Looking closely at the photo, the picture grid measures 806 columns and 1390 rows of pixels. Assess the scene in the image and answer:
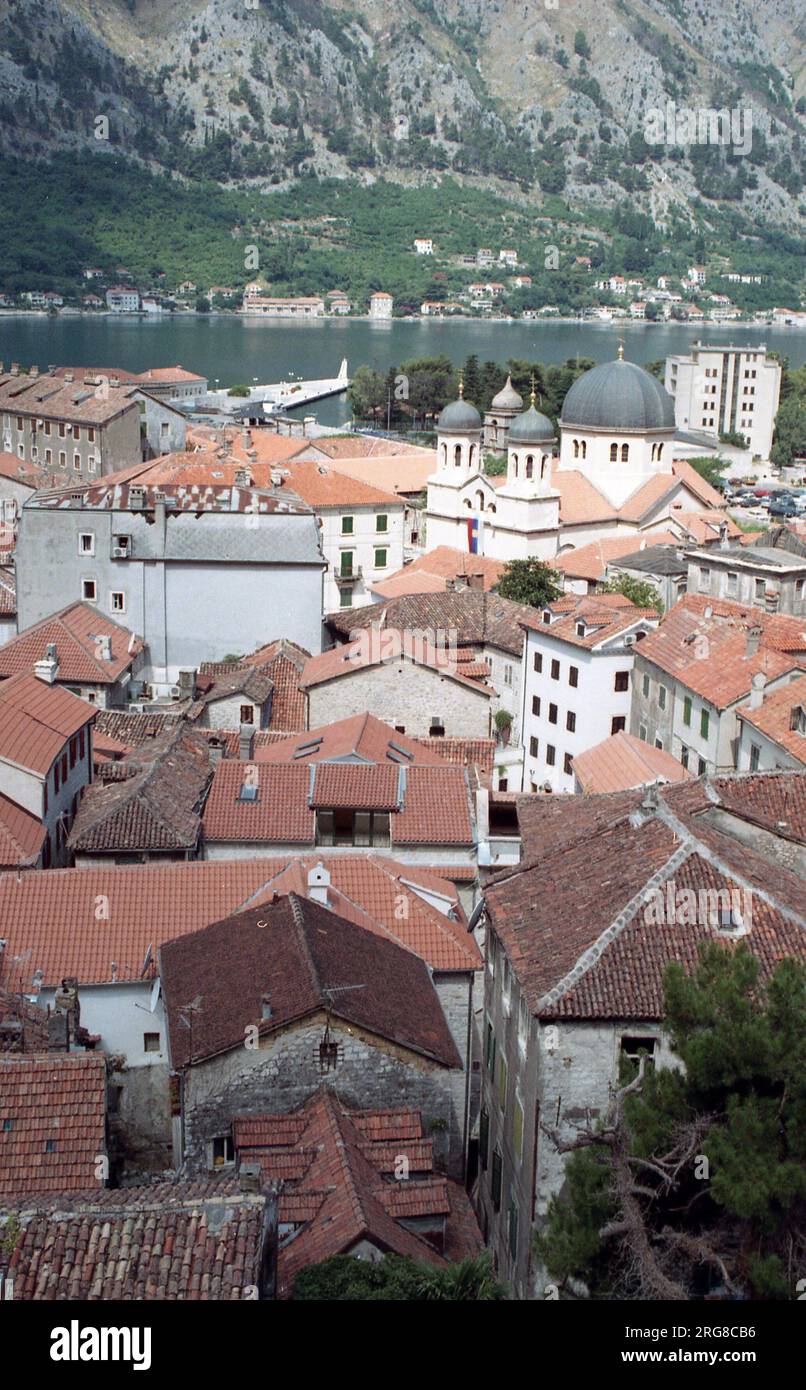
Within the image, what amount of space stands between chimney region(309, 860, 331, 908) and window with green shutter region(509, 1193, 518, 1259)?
610cm

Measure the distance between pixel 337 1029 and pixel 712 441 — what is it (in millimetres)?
108073

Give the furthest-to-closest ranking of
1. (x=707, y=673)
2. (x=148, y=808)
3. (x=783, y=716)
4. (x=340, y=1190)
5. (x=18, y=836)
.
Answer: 1. (x=707, y=673)
2. (x=783, y=716)
3. (x=148, y=808)
4. (x=18, y=836)
5. (x=340, y=1190)

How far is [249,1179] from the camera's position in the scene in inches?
543

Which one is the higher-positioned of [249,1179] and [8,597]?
[249,1179]

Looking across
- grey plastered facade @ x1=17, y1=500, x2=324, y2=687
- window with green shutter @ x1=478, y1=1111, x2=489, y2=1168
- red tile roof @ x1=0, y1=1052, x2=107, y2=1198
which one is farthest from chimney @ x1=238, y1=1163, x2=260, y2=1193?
grey plastered facade @ x1=17, y1=500, x2=324, y2=687

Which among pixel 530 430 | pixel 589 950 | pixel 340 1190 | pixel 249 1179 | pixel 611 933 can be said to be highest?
pixel 530 430

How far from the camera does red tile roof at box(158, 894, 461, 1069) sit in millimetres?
18266

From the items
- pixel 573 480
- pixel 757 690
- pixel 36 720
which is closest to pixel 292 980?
pixel 36 720

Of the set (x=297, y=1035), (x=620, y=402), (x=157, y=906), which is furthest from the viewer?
(x=620, y=402)

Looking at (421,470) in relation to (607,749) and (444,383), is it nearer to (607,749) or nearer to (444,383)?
(444,383)

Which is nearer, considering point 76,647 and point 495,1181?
point 495,1181

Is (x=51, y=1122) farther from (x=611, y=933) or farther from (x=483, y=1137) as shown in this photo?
(x=483, y=1137)

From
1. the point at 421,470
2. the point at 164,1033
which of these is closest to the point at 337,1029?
the point at 164,1033

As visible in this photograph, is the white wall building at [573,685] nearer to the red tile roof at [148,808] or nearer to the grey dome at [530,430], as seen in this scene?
the red tile roof at [148,808]
